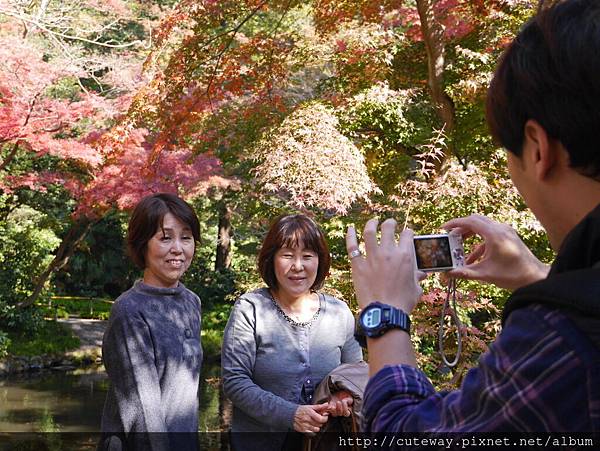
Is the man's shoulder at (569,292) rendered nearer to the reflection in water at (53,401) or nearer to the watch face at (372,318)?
the watch face at (372,318)

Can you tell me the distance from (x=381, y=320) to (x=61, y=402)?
8.27m

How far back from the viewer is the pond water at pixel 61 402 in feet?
23.6

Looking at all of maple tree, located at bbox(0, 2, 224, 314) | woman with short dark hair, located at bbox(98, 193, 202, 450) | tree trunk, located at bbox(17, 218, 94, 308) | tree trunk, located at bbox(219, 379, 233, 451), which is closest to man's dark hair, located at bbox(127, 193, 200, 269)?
woman with short dark hair, located at bbox(98, 193, 202, 450)

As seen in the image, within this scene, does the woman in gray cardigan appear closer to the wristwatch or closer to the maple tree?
the wristwatch

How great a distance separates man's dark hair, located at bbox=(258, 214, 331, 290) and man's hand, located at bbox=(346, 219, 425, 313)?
4.74 feet

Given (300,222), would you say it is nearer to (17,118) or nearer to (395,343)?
(395,343)

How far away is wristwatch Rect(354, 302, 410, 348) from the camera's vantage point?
3.03ft

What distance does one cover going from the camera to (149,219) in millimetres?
2332

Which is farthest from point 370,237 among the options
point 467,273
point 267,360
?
point 267,360

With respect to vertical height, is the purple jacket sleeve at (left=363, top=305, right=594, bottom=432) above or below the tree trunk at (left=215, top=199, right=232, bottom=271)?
below

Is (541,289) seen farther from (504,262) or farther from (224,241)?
(224,241)

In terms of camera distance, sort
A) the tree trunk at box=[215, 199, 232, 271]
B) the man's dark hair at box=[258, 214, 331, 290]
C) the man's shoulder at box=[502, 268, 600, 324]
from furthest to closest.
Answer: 1. the tree trunk at box=[215, 199, 232, 271]
2. the man's dark hair at box=[258, 214, 331, 290]
3. the man's shoulder at box=[502, 268, 600, 324]

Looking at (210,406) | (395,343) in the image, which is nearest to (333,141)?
(395,343)

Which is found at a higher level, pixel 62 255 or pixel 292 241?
pixel 62 255
